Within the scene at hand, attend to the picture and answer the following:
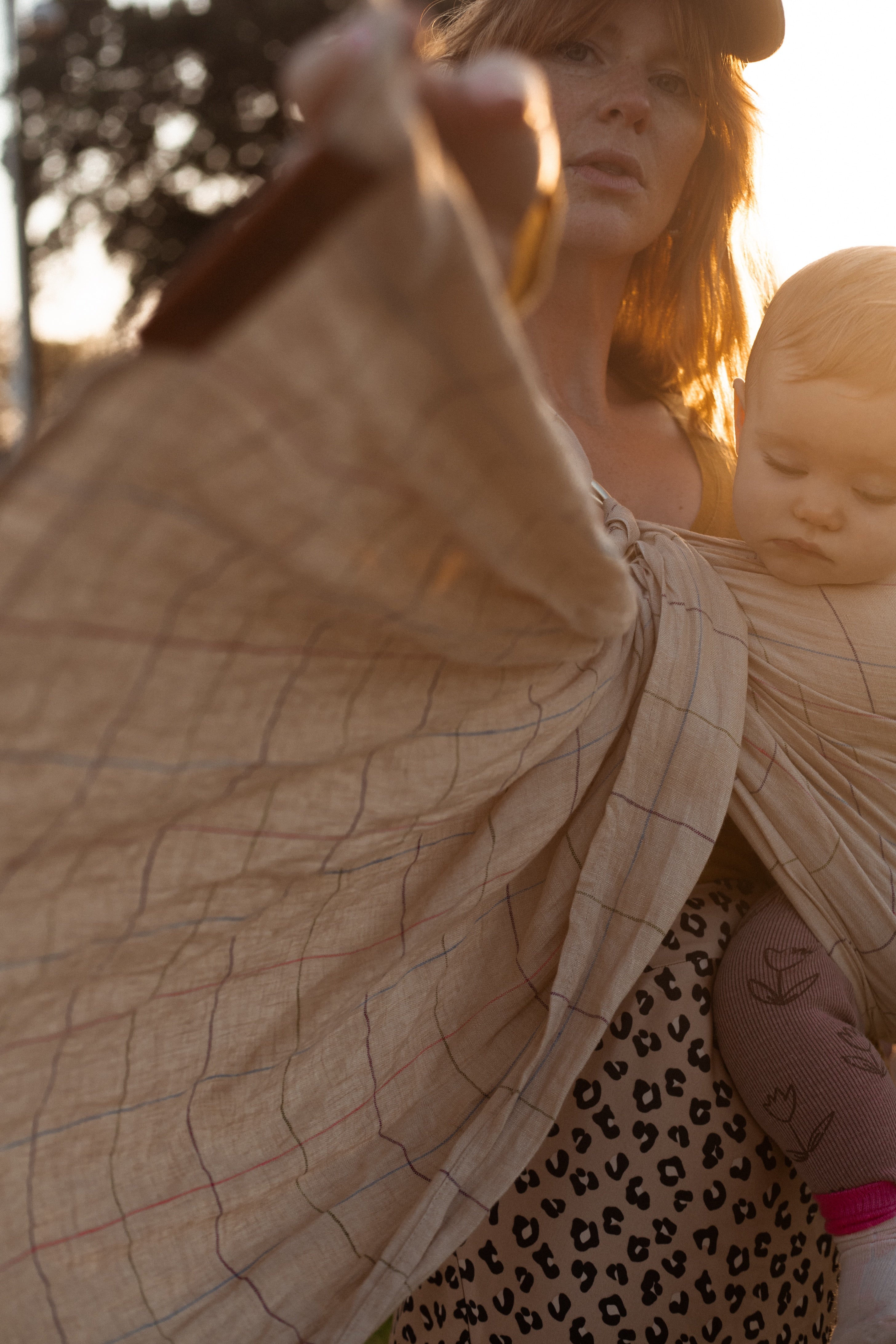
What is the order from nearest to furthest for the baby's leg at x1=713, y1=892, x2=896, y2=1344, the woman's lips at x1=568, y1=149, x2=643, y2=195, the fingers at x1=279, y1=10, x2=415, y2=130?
the fingers at x1=279, y1=10, x2=415, y2=130
the baby's leg at x1=713, y1=892, x2=896, y2=1344
the woman's lips at x1=568, y1=149, x2=643, y2=195

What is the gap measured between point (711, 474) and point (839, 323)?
19.8 inches

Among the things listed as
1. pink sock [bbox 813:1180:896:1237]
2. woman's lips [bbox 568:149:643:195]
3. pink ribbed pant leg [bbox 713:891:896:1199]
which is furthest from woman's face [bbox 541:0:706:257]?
pink sock [bbox 813:1180:896:1237]

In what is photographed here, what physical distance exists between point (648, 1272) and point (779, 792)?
442mm

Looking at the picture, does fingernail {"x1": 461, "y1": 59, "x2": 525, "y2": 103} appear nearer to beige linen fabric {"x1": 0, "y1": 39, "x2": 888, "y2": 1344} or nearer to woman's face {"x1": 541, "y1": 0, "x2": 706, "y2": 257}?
beige linen fabric {"x1": 0, "y1": 39, "x2": 888, "y2": 1344}

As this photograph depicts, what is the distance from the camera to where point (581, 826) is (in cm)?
94

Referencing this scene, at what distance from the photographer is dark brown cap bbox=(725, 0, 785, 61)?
1379 mm

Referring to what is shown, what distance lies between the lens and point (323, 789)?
0.67m

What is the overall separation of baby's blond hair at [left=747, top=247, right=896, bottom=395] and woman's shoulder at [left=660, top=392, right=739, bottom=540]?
0.35m

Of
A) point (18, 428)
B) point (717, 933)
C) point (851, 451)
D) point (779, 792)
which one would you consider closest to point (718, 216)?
point (851, 451)

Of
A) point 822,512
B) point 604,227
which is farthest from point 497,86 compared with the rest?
point 604,227

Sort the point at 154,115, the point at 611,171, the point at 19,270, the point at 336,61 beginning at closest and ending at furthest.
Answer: the point at 336,61
the point at 611,171
the point at 19,270
the point at 154,115

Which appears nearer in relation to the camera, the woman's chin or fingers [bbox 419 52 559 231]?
fingers [bbox 419 52 559 231]

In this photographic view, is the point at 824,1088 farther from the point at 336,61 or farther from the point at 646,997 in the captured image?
the point at 336,61

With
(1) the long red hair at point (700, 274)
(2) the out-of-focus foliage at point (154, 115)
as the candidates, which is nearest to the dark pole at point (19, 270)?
(2) the out-of-focus foliage at point (154, 115)
